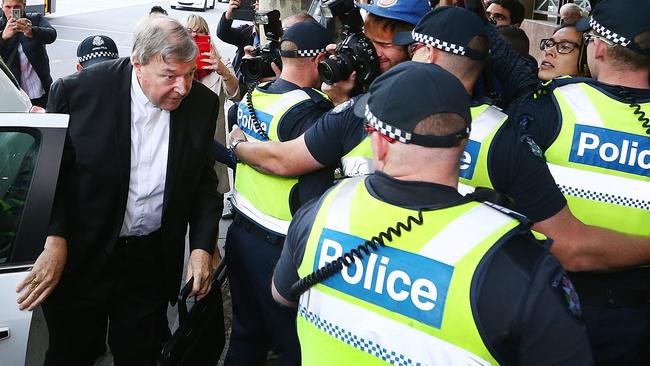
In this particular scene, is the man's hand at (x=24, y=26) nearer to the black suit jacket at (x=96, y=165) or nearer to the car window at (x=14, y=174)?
the black suit jacket at (x=96, y=165)

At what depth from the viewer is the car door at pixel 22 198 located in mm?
2756

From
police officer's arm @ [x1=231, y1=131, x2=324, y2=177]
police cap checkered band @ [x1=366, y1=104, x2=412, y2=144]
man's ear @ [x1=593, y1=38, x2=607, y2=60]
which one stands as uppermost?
man's ear @ [x1=593, y1=38, x2=607, y2=60]

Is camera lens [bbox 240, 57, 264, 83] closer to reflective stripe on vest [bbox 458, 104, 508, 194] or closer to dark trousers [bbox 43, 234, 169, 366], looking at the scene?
dark trousers [bbox 43, 234, 169, 366]

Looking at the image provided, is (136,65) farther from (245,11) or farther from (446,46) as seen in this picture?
(245,11)

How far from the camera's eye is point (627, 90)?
2.56m

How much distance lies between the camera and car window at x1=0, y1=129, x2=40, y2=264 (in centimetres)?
289

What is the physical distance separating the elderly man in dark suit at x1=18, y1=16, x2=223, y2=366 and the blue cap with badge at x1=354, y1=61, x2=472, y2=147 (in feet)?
4.84

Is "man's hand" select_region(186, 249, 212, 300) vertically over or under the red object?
under

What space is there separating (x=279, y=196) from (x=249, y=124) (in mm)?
412

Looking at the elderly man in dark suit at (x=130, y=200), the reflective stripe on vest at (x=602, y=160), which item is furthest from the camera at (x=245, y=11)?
the reflective stripe on vest at (x=602, y=160)

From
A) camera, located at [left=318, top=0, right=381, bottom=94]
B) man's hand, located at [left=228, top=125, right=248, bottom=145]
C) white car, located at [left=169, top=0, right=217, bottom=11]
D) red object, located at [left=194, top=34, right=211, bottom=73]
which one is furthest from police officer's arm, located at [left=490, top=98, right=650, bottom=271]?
white car, located at [left=169, top=0, right=217, bottom=11]

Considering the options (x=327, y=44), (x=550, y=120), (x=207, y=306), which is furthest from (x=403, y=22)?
(x=207, y=306)

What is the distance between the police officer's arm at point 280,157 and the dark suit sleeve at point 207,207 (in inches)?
6.3

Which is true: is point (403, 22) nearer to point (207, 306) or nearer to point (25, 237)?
point (207, 306)
